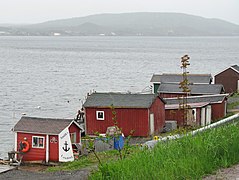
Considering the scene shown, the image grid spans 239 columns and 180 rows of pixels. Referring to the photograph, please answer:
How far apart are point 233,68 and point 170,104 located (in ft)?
49.9

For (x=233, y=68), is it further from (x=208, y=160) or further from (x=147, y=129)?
(x=208, y=160)

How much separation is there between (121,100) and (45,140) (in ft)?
24.7

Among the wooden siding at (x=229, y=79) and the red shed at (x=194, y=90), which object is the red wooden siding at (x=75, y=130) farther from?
the wooden siding at (x=229, y=79)

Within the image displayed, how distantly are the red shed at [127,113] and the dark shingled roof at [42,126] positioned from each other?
552 centimetres

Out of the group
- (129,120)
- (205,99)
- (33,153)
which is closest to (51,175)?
(33,153)

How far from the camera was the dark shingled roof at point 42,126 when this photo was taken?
26359 millimetres

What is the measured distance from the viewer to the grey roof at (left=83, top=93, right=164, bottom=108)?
31922 millimetres

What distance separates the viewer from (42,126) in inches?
1051

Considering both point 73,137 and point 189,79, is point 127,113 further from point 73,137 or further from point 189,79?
point 189,79

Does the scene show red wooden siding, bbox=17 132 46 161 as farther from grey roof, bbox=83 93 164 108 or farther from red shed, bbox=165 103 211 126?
red shed, bbox=165 103 211 126

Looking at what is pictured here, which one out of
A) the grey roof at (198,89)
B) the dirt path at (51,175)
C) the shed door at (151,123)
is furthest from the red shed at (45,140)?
the grey roof at (198,89)

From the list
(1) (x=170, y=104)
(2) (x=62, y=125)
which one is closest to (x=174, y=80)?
(1) (x=170, y=104)

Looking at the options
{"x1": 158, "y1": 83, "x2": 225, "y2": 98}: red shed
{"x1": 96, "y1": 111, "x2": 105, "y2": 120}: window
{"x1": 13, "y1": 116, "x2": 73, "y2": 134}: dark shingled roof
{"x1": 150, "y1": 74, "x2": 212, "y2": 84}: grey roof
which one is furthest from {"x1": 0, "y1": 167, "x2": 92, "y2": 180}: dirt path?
{"x1": 150, "y1": 74, "x2": 212, "y2": 84}: grey roof

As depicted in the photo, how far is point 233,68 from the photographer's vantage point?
49.9 meters
